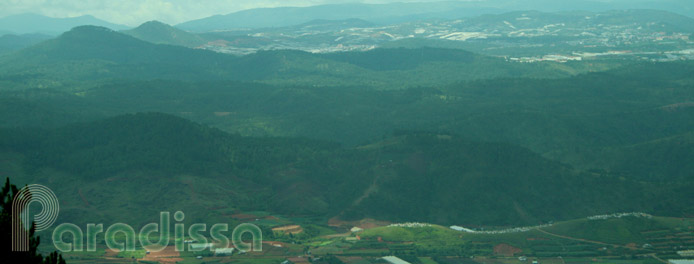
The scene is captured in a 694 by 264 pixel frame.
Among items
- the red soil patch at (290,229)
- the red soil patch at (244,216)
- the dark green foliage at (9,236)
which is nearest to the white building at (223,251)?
the red soil patch at (290,229)

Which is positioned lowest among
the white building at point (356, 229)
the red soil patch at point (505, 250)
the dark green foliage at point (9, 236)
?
the white building at point (356, 229)

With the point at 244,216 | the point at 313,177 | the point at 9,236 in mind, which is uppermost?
the point at 9,236

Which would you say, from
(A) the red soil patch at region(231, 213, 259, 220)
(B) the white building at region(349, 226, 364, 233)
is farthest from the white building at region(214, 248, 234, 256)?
(B) the white building at region(349, 226, 364, 233)

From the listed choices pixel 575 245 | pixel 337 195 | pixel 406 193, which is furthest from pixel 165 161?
pixel 575 245

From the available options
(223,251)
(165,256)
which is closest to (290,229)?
(223,251)

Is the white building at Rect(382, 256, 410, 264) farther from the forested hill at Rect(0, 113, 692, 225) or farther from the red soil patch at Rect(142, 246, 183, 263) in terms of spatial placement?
the red soil patch at Rect(142, 246, 183, 263)

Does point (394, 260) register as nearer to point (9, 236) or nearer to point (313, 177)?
point (313, 177)

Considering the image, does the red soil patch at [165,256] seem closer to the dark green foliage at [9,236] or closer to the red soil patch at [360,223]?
the red soil patch at [360,223]

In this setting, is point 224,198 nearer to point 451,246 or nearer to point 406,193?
point 406,193
